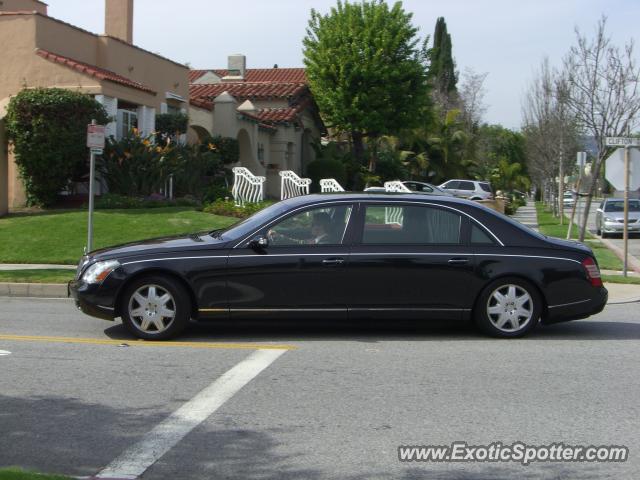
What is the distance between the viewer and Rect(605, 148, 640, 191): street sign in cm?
1521

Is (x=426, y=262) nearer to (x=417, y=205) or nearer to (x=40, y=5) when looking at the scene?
(x=417, y=205)

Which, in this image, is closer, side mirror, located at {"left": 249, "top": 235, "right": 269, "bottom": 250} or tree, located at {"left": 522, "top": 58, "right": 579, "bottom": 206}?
side mirror, located at {"left": 249, "top": 235, "right": 269, "bottom": 250}

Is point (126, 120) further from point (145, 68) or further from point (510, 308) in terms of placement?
point (510, 308)

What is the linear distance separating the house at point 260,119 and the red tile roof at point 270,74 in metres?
0.80

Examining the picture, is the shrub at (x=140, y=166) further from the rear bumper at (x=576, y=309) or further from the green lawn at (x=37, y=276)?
the rear bumper at (x=576, y=309)

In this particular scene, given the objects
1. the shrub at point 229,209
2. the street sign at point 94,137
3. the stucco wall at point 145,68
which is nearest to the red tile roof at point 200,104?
the stucco wall at point 145,68

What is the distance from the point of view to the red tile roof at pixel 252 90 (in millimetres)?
34875

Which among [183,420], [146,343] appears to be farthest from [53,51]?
[183,420]

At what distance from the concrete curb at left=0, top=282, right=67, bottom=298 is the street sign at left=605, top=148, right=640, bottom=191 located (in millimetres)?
9979

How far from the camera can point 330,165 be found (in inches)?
1330

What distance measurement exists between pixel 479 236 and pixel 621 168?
8.05 meters

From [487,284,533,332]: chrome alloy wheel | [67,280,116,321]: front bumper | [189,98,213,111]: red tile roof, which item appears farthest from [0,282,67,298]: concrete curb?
[189,98,213,111]: red tile roof

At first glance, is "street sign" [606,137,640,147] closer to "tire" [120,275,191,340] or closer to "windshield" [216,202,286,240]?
"windshield" [216,202,286,240]

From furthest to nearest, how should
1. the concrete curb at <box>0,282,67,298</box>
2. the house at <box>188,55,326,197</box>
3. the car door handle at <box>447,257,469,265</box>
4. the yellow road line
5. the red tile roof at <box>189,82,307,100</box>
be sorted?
the red tile roof at <box>189,82,307,100</box>, the house at <box>188,55,326,197</box>, the concrete curb at <box>0,282,67,298</box>, the car door handle at <box>447,257,469,265</box>, the yellow road line
